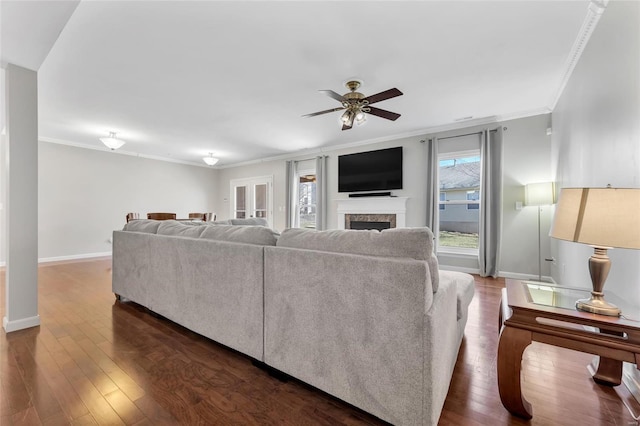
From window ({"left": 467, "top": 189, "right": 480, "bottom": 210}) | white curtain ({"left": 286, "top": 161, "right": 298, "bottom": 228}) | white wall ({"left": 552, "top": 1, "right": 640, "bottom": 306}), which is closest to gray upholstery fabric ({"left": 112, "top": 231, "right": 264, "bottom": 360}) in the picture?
white wall ({"left": 552, "top": 1, "right": 640, "bottom": 306})

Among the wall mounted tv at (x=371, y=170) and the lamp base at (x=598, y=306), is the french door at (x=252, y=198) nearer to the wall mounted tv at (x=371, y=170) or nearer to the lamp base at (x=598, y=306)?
the wall mounted tv at (x=371, y=170)

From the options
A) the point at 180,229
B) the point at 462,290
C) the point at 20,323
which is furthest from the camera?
the point at 180,229

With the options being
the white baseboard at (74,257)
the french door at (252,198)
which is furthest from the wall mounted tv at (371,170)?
the white baseboard at (74,257)

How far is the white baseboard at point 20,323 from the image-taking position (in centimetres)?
228

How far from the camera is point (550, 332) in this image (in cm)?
122

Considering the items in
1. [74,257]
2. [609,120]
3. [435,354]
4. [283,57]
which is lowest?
[74,257]

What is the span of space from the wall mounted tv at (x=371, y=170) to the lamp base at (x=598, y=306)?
4.13m

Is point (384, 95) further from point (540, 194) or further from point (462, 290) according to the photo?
point (540, 194)

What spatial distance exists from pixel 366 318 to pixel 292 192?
5.94m

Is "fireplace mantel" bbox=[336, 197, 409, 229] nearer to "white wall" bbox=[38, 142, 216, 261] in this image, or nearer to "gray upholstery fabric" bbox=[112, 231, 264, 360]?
"gray upholstery fabric" bbox=[112, 231, 264, 360]

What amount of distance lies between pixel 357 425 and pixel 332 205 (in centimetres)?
519

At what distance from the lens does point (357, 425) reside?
4.19ft

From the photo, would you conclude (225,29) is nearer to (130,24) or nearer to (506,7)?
(130,24)

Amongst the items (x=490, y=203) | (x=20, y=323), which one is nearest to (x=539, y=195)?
(x=490, y=203)
